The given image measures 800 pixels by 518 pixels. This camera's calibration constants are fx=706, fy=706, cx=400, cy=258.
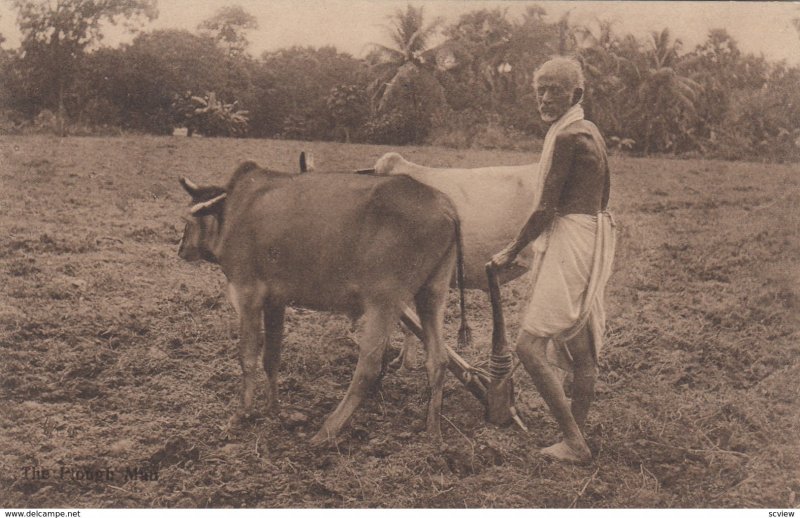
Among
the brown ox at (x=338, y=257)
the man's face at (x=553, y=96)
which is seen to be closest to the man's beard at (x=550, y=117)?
the man's face at (x=553, y=96)

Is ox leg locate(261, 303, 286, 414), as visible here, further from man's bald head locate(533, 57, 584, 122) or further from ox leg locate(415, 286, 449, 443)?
man's bald head locate(533, 57, 584, 122)

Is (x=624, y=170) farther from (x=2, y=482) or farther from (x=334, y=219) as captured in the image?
Answer: (x=2, y=482)

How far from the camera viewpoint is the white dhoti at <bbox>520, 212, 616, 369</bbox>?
14.3 ft

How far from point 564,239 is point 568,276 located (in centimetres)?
23

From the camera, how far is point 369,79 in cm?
564

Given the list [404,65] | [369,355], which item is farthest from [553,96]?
[369,355]

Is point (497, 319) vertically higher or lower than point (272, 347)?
higher

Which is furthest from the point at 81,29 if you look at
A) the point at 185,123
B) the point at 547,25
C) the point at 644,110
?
the point at 644,110

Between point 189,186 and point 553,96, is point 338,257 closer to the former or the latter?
point 189,186

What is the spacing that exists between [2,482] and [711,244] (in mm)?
5787

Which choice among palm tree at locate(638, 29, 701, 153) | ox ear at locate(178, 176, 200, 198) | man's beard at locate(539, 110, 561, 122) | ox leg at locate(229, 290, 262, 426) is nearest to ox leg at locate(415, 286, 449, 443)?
ox leg at locate(229, 290, 262, 426)

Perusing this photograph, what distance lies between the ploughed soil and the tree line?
0.21m

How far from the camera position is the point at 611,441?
4.79 metres

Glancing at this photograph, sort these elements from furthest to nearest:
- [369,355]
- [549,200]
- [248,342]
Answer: [248,342] → [369,355] → [549,200]
